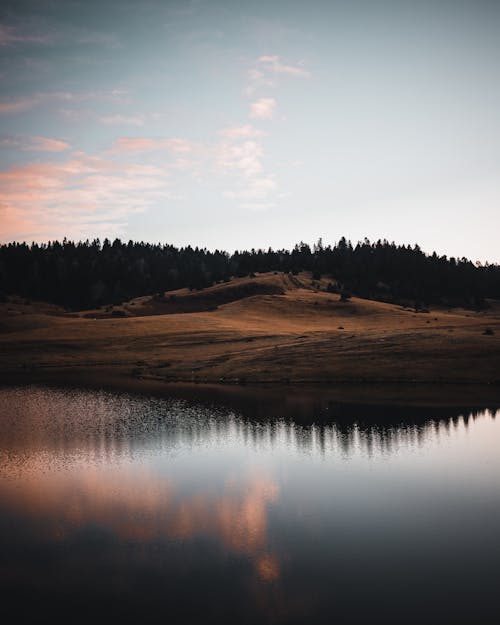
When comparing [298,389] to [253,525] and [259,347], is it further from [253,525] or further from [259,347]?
[253,525]

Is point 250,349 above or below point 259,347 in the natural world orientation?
below

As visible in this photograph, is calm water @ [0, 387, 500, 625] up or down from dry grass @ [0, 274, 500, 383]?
down

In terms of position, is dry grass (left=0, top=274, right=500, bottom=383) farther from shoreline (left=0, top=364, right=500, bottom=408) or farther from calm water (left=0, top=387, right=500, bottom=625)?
calm water (left=0, top=387, right=500, bottom=625)

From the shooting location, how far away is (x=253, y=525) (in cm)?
2728

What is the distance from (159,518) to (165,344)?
90.1m

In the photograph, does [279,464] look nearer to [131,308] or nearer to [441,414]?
[441,414]

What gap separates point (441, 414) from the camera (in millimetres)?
56781

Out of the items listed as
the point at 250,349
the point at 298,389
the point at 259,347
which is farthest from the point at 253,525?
the point at 259,347

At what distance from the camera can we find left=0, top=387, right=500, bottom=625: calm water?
65.4 feet

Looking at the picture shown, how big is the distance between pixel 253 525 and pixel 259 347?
7721cm

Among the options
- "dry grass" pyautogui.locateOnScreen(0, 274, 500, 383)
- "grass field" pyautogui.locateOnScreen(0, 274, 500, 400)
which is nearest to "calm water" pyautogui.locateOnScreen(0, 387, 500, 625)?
"grass field" pyautogui.locateOnScreen(0, 274, 500, 400)

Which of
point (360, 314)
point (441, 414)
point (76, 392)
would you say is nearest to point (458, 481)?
point (441, 414)

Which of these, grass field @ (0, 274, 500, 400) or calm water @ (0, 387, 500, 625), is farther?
grass field @ (0, 274, 500, 400)

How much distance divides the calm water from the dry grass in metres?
30.5
